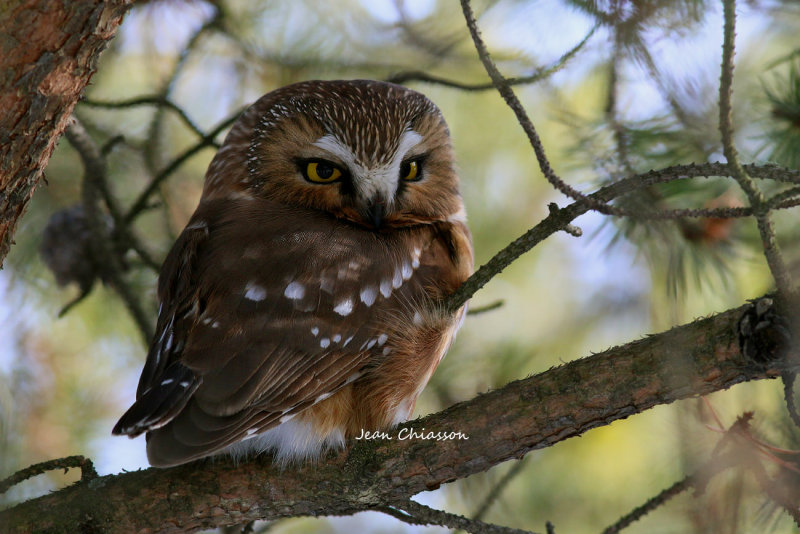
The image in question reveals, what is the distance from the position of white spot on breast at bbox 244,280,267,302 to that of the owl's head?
56 centimetres

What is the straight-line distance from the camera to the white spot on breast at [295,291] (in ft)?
8.05

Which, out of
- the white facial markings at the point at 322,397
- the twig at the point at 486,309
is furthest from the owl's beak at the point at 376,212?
the white facial markings at the point at 322,397

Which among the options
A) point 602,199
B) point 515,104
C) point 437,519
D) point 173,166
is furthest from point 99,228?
point 602,199

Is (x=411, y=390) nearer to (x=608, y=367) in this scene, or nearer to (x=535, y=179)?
(x=608, y=367)

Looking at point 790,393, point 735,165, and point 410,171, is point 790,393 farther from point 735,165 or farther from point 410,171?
point 410,171

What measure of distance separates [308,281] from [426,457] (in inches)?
26.2

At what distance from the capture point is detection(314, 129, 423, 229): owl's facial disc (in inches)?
113

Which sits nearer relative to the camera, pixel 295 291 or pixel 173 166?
pixel 295 291

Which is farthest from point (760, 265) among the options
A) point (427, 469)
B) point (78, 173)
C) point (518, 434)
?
point (78, 173)

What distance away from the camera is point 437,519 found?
2.32 m

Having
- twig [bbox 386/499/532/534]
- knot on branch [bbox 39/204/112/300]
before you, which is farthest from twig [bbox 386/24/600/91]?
knot on branch [bbox 39/204/112/300]

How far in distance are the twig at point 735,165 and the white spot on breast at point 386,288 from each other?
48.2 inches
